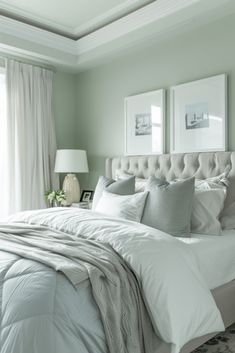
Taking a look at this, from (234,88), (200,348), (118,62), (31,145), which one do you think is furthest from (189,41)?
(200,348)

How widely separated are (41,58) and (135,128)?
5.05 feet

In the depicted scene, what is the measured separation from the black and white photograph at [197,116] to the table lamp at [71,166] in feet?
4.96

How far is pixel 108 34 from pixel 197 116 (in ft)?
4.98

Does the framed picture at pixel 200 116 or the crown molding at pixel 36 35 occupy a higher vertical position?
the crown molding at pixel 36 35

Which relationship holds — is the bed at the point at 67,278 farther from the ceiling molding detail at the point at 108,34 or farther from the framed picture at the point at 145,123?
the ceiling molding detail at the point at 108,34

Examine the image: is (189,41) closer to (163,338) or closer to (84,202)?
(84,202)

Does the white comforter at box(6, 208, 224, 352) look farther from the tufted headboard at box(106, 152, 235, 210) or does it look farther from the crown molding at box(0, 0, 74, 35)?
the crown molding at box(0, 0, 74, 35)

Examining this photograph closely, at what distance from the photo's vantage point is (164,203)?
8.78 feet

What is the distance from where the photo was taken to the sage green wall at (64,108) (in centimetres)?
497

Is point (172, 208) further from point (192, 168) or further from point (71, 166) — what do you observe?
point (71, 166)

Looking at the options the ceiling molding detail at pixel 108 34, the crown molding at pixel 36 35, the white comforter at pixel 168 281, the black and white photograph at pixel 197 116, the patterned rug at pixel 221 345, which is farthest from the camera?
the crown molding at pixel 36 35

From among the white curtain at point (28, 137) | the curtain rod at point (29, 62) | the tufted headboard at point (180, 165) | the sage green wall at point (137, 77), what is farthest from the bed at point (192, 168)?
the curtain rod at point (29, 62)

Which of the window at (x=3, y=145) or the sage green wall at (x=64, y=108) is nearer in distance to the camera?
the window at (x=3, y=145)

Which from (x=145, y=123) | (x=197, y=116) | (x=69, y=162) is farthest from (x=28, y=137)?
(x=197, y=116)
